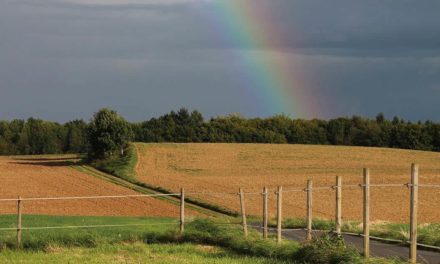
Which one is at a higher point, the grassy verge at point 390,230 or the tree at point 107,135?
the tree at point 107,135

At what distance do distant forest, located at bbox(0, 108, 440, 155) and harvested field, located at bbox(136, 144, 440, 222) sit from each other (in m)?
23.4

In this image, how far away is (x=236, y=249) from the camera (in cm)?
2008

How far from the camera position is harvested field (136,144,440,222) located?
161 feet

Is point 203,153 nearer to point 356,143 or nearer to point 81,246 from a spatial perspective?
point 356,143

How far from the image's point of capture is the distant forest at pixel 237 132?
123438 mm

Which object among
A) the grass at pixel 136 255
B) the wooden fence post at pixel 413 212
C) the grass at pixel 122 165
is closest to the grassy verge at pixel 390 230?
the grass at pixel 136 255

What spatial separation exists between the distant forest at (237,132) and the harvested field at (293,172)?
76.6 feet

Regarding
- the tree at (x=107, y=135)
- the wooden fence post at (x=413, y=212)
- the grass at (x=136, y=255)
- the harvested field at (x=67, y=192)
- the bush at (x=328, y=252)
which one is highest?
the tree at (x=107, y=135)

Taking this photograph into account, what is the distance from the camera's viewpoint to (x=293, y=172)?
75.8m

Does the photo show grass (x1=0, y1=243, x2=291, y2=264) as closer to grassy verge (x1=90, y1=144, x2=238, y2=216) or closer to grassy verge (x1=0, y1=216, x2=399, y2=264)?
grassy verge (x1=0, y1=216, x2=399, y2=264)

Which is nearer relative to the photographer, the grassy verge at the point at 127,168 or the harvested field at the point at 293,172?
the harvested field at the point at 293,172

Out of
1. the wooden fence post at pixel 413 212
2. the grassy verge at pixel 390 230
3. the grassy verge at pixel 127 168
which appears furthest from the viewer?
the grassy verge at pixel 127 168

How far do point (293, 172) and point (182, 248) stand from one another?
185ft

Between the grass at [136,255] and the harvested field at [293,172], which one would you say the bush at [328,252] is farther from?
the harvested field at [293,172]
